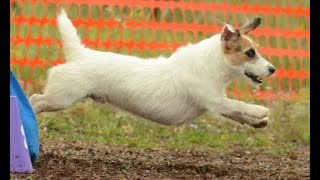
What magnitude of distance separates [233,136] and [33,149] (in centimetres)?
313

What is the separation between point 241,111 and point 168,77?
658 millimetres

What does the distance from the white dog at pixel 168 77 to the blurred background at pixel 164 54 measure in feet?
4.68

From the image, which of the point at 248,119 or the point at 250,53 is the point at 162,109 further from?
the point at 250,53

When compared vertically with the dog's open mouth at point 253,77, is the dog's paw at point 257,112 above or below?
below

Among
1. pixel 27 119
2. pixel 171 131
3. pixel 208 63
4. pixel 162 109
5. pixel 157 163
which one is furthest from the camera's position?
pixel 171 131

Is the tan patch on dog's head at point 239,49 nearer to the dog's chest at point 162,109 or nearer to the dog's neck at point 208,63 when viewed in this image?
the dog's neck at point 208,63

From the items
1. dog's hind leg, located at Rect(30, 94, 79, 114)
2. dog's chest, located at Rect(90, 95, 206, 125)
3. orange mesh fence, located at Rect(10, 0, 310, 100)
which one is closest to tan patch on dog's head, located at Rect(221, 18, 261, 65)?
dog's chest, located at Rect(90, 95, 206, 125)

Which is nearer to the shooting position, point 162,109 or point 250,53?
point 250,53

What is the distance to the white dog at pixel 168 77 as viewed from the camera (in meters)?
6.66

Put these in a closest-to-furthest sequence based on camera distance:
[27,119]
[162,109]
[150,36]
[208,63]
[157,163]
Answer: [27,119], [208,63], [162,109], [157,163], [150,36]

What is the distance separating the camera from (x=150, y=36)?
1127 cm

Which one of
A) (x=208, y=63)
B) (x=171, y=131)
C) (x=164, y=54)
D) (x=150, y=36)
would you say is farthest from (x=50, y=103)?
(x=150, y=36)

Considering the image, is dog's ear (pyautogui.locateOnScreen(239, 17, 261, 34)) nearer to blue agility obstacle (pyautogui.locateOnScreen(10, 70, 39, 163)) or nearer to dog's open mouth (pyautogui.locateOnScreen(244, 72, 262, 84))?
dog's open mouth (pyautogui.locateOnScreen(244, 72, 262, 84))

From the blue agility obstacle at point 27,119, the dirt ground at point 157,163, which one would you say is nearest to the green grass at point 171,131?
the dirt ground at point 157,163
